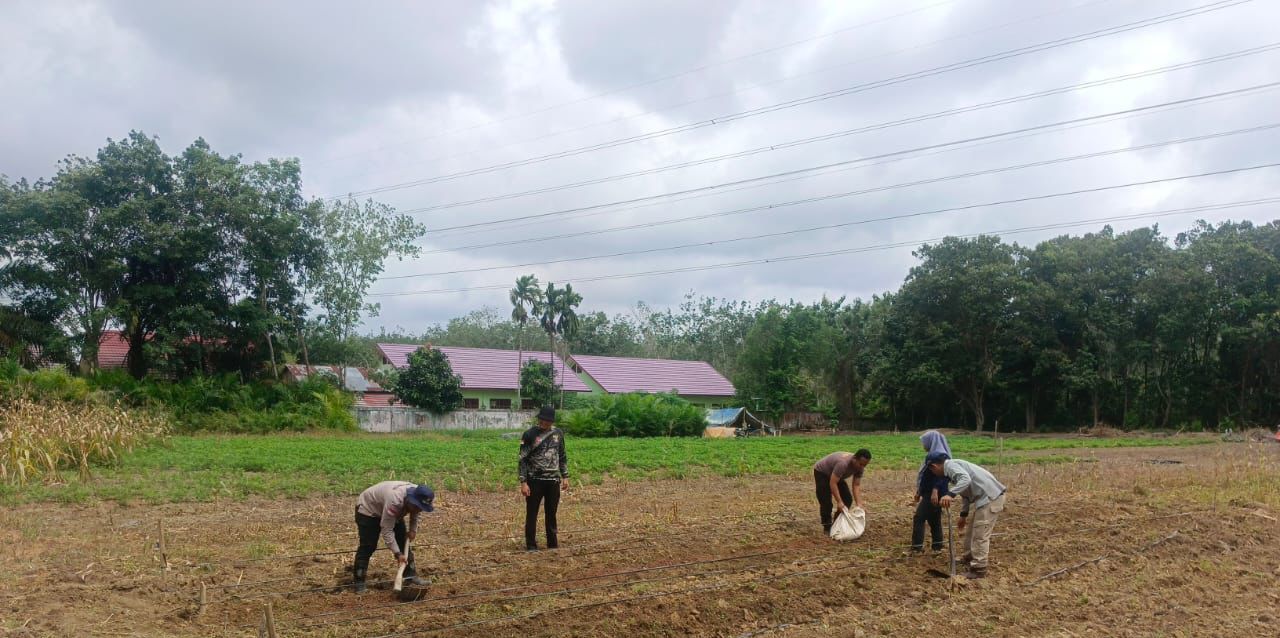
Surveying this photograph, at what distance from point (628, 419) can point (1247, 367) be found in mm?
27874

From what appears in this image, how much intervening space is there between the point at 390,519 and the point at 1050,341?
41.1 metres

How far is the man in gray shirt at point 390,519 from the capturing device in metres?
7.55

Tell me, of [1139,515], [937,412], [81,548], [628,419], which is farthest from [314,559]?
[937,412]

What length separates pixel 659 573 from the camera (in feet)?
28.1

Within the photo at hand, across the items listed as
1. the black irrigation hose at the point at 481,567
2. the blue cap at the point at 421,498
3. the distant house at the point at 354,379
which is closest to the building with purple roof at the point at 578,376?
the distant house at the point at 354,379

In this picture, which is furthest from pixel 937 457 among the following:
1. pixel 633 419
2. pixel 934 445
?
pixel 633 419

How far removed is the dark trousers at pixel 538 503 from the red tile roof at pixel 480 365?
35.2 meters

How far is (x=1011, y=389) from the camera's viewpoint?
44375 millimetres

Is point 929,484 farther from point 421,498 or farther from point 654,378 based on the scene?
point 654,378

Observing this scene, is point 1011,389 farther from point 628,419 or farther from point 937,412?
point 628,419

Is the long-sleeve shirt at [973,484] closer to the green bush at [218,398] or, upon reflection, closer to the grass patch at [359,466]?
the grass patch at [359,466]

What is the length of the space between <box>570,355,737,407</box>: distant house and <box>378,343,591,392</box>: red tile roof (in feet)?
12.0

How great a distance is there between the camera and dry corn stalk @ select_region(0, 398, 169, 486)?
14.2 m

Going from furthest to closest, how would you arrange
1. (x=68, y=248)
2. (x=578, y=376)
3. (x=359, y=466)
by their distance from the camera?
(x=578, y=376) < (x=68, y=248) < (x=359, y=466)
